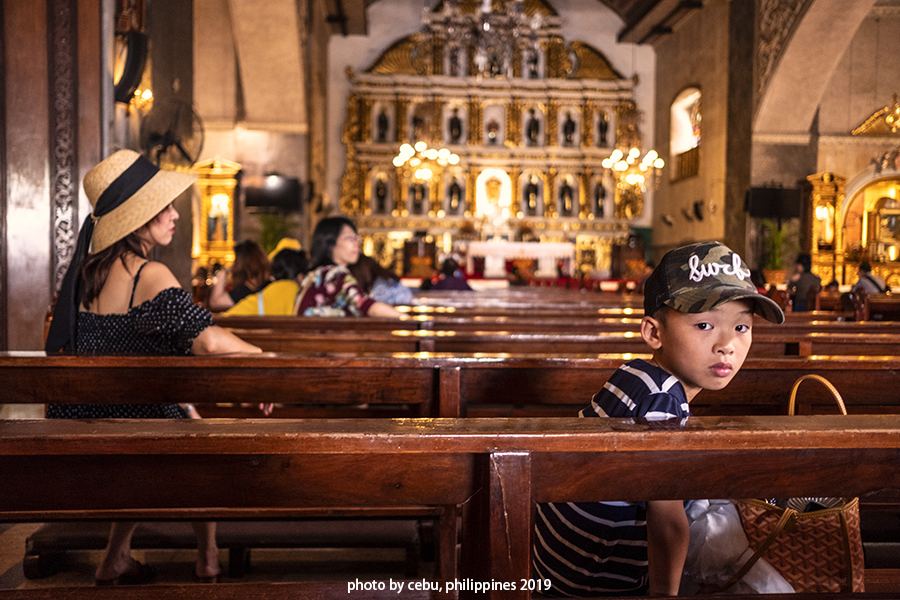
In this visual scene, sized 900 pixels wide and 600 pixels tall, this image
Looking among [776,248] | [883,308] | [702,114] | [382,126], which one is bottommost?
[883,308]

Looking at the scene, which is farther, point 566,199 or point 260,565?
point 566,199

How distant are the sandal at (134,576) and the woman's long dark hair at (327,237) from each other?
1.93 metres

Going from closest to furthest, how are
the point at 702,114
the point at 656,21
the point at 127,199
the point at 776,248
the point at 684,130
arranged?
the point at 127,199, the point at 776,248, the point at 702,114, the point at 656,21, the point at 684,130

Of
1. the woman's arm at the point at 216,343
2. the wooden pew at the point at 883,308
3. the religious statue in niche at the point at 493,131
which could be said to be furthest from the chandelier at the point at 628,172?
the woman's arm at the point at 216,343

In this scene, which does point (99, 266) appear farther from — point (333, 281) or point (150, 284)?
point (333, 281)

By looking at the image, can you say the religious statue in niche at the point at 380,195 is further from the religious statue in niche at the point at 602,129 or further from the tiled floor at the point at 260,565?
the tiled floor at the point at 260,565

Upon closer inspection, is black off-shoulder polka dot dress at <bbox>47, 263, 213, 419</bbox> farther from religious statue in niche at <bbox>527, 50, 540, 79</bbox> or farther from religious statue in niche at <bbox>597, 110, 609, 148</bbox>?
religious statue in niche at <bbox>527, 50, 540, 79</bbox>

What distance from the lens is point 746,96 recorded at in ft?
42.2

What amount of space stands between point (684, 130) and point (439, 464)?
56.5 feet

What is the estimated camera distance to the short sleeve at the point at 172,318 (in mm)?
2316

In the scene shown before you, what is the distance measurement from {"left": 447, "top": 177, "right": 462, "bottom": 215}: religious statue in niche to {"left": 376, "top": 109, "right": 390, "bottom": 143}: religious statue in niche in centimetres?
199

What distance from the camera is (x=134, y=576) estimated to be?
2357 millimetres

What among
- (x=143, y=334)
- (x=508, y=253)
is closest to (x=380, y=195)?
(x=508, y=253)

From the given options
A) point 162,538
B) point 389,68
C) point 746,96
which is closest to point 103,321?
point 162,538
